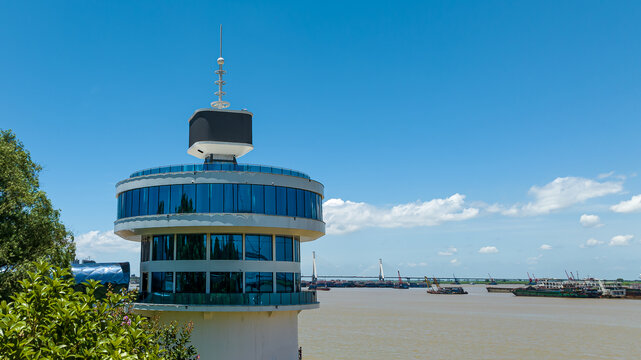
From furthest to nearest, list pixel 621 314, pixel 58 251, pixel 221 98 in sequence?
pixel 621 314 → pixel 221 98 → pixel 58 251

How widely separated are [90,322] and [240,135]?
28505 mm

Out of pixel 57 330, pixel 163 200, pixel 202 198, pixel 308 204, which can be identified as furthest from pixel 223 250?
pixel 57 330

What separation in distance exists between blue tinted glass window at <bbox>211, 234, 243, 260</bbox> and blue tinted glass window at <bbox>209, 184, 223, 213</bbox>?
210 centimetres

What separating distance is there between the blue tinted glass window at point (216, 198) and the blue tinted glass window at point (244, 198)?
129cm

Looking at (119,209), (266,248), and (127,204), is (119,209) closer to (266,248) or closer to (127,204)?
(127,204)

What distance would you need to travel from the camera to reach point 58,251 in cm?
4097

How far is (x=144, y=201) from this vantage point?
3747cm

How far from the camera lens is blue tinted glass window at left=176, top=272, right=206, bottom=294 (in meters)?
35.9

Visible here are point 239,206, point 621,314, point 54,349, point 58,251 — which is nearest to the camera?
point 54,349

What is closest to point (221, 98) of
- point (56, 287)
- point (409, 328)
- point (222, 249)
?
point (222, 249)

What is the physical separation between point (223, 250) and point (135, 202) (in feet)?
24.9

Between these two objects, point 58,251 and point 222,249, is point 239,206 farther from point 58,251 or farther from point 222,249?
point 58,251

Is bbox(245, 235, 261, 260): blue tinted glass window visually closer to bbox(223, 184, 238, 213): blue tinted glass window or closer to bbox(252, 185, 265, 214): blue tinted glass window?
bbox(252, 185, 265, 214): blue tinted glass window

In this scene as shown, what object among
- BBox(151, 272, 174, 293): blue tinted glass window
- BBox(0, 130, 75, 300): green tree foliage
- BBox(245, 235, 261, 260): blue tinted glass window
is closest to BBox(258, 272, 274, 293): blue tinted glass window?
BBox(245, 235, 261, 260): blue tinted glass window
